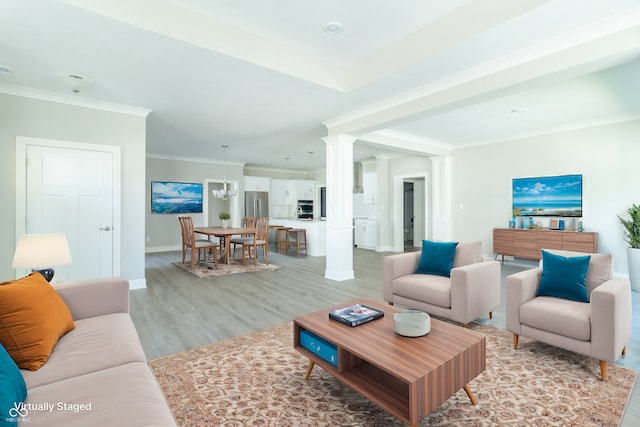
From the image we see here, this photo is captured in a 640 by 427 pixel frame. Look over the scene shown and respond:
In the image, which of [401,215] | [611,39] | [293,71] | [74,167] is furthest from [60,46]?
[401,215]

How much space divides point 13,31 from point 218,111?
2377mm

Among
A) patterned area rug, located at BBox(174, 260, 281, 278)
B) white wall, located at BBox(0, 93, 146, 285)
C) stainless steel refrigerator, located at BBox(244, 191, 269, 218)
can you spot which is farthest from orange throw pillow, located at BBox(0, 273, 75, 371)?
stainless steel refrigerator, located at BBox(244, 191, 269, 218)

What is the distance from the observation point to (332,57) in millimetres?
3535

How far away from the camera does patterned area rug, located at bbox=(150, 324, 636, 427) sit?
5.78 feet

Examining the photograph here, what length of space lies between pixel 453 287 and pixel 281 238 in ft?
21.6

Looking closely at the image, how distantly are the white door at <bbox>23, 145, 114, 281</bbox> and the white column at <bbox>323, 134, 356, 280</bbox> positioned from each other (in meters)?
3.21

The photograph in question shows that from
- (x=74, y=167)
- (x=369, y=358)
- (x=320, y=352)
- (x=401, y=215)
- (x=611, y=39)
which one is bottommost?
(x=320, y=352)

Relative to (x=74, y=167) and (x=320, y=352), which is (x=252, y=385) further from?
(x=74, y=167)

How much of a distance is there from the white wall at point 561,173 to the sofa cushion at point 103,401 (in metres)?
6.77

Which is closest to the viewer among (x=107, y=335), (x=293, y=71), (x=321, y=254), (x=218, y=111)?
(x=107, y=335)

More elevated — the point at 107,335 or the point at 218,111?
the point at 218,111

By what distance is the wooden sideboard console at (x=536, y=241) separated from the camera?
5.29m

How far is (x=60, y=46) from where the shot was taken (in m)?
2.88

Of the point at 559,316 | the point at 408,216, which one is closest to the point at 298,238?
the point at 408,216
